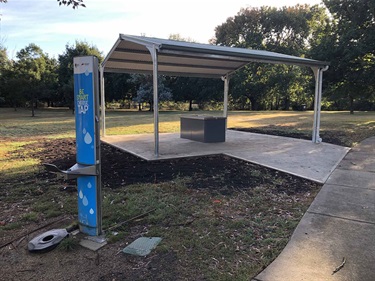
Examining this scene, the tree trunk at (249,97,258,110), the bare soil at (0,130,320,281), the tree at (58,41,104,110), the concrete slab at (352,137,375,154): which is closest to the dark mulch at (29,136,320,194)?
the bare soil at (0,130,320,281)

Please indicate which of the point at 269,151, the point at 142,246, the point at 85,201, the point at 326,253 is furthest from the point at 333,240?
the point at 269,151

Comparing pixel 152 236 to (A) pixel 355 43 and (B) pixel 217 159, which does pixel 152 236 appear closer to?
(B) pixel 217 159

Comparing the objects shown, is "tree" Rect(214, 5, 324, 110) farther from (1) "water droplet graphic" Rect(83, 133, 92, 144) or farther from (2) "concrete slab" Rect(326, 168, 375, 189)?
(1) "water droplet graphic" Rect(83, 133, 92, 144)

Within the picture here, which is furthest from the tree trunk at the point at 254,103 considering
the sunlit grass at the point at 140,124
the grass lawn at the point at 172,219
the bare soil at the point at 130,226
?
the grass lawn at the point at 172,219

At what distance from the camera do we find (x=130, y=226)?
3547mm

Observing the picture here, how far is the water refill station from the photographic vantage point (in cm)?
306

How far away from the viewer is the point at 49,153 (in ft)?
26.7

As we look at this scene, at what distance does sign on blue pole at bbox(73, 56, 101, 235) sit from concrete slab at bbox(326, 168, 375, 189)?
4.27 metres

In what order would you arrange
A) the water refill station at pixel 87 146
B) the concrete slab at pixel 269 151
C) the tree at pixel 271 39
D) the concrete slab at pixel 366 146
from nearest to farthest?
the water refill station at pixel 87 146 < the concrete slab at pixel 269 151 < the concrete slab at pixel 366 146 < the tree at pixel 271 39

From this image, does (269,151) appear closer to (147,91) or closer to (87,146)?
(87,146)

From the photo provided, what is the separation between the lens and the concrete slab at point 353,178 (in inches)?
212

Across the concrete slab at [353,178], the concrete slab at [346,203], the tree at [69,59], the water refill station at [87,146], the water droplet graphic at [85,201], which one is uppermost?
the tree at [69,59]

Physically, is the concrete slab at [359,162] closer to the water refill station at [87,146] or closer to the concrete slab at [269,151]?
the concrete slab at [269,151]

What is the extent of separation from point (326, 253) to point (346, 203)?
1.74 meters
